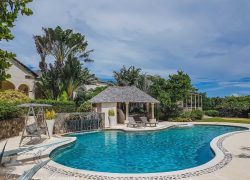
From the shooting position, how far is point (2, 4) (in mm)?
6938

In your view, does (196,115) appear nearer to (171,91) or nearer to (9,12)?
(171,91)

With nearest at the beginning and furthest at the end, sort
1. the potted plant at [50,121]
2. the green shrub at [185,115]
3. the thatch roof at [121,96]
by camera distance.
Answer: the potted plant at [50,121] < the thatch roof at [121,96] < the green shrub at [185,115]

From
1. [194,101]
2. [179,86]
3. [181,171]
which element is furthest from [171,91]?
[181,171]

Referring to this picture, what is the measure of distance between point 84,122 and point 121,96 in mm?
7003

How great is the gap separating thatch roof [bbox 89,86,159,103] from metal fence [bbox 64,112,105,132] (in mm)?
3039

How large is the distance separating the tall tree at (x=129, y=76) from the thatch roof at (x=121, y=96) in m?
9.93

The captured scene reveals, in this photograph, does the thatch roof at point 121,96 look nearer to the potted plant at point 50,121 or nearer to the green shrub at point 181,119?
the green shrub at point 181,119

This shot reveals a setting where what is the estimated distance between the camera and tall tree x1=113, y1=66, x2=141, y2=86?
41062 millimetres

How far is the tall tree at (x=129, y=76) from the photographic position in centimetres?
4106

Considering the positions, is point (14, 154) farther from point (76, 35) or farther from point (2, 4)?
point (76, 35)

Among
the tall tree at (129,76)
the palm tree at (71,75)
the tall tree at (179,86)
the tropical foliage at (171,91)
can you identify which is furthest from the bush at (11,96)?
the tall tree at (129,76)

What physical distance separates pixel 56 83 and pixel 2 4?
27377 millimetres

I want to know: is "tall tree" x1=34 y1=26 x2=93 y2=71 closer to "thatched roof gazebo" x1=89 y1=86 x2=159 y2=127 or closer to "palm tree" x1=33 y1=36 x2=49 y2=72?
"palm tree" x1=33 y1=36 x2=49 y2=72

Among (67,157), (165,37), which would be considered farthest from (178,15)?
(67,157)
